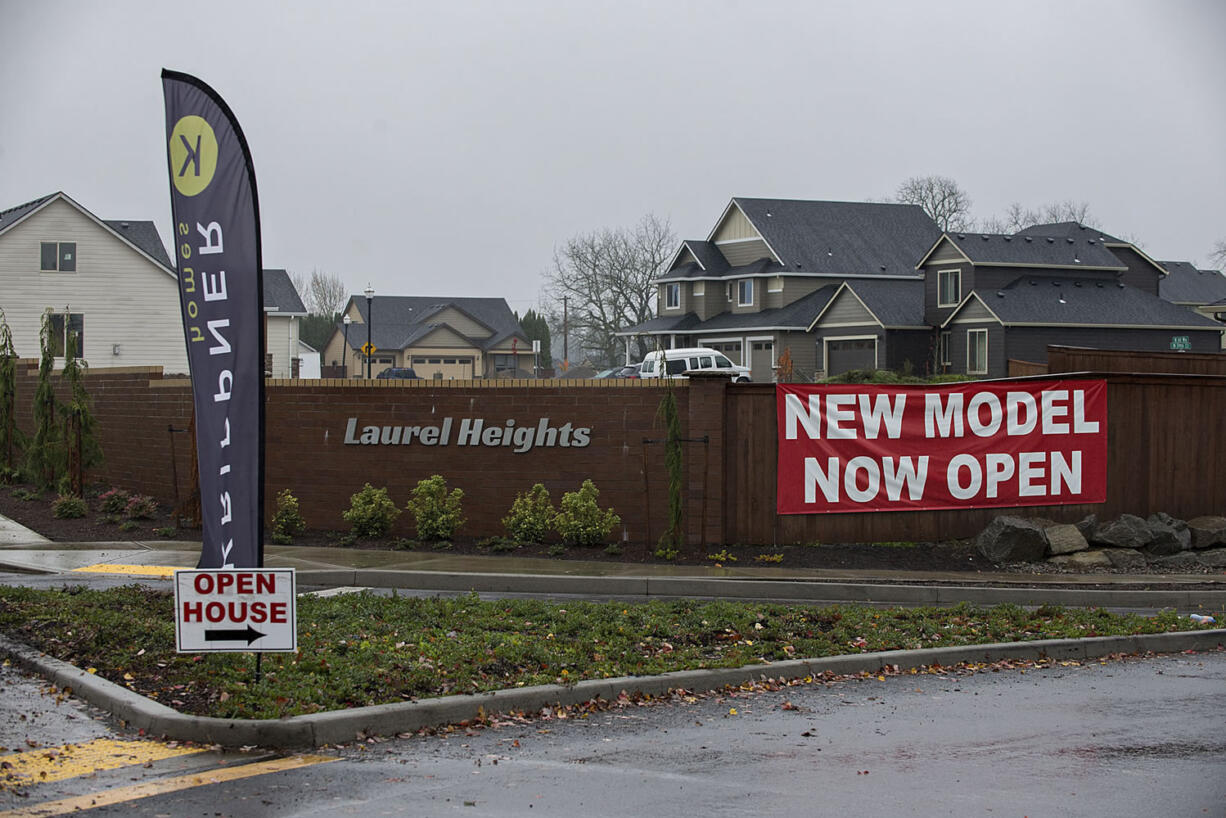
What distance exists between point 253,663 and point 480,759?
2.23 metres

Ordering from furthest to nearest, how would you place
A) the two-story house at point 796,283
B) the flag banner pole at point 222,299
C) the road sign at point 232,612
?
1. the two-story house at point 796,283
2. the flag banner pole at point 222,299
3. the road sign at point 232,612

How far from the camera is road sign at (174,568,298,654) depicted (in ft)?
24.2

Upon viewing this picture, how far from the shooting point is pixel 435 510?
53.4 feet

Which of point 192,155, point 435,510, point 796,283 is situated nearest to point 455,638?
point 192,155

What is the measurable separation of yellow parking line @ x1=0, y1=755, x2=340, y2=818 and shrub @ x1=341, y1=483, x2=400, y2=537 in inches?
394

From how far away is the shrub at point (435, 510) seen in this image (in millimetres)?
16234

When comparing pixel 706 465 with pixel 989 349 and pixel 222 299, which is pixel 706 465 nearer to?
pixel 222 299

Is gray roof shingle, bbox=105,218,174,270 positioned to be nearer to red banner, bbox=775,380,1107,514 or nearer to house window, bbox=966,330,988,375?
house window, bbox=966,330,988,375

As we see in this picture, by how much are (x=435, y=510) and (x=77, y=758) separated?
980cm

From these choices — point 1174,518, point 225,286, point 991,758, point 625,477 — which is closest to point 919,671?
point 991,758

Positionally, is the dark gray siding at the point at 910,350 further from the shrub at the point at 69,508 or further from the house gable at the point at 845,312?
the shrub at the point at 69,508

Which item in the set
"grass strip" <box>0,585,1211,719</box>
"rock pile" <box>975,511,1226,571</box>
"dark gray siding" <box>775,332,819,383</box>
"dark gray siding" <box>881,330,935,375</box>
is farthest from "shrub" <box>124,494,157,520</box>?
"dark gray siding" <box>775,332,819,383</box>

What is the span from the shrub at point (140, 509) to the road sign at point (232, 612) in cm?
1158

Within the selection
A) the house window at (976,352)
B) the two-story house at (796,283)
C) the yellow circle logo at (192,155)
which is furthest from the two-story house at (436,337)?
the yellow circle logo at (192,155)
